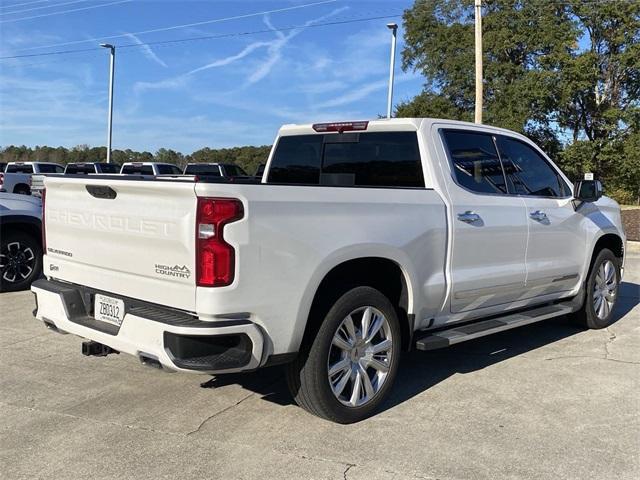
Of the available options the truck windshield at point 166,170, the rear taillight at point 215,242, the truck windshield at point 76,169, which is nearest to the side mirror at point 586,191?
the rear taillight at point 215,242

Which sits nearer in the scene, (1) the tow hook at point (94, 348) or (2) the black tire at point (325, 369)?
(2) the black tire at point (325, 369)

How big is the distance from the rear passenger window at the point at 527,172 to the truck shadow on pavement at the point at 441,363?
4.79 ft

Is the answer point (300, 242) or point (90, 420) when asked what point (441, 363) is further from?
point (90, 420)

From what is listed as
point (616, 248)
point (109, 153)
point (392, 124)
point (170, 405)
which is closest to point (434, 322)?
point (392, 124)

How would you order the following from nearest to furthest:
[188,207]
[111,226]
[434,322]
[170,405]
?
[188,207], [111,226], [170,405], [434,322]

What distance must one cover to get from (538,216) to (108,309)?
11.7ft

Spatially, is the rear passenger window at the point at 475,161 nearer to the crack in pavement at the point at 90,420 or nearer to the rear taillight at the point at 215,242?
the rear taillight at the point at 215,242

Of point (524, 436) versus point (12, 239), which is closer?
point (524, 436)

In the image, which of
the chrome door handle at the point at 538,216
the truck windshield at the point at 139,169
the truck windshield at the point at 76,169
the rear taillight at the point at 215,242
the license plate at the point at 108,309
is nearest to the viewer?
the rear taillight at the point at 215,242

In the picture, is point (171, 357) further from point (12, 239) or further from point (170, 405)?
point (12, 239)

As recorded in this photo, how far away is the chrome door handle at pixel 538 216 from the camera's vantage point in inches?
203

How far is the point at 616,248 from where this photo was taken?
6.71 m

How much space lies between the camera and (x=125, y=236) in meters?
3.55

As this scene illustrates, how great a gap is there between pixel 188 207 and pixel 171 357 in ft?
2.60
